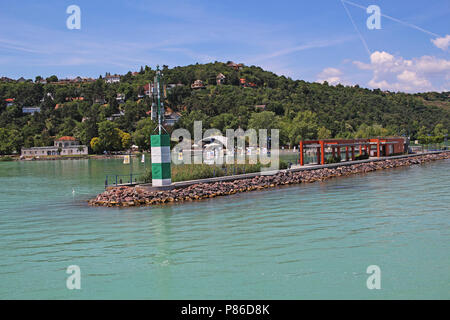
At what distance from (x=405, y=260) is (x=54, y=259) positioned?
11099mm

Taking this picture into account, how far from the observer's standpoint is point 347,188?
31.2m

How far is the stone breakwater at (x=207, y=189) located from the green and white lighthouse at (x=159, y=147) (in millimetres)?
1010

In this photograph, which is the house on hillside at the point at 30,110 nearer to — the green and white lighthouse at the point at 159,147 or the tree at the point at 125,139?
the tree at the point at 125,139

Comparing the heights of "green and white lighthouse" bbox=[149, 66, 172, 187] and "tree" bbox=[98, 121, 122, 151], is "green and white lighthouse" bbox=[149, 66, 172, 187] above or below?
below

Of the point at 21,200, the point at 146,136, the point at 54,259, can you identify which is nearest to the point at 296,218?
the point at 54,259

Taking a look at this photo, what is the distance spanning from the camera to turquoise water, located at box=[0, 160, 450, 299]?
434 inches

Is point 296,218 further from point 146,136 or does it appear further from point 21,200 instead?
point 146,136

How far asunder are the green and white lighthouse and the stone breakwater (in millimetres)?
1010

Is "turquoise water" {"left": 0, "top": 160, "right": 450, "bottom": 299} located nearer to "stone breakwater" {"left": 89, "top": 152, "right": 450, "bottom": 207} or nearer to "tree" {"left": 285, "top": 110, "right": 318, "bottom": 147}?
"stone breakwater" {"left": 89, "top": 152, "right": 450, "bottom": 207}

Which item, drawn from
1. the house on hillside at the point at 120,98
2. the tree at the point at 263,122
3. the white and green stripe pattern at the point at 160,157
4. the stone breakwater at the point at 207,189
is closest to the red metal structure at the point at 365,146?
the stone breakwater at the point at 207,189

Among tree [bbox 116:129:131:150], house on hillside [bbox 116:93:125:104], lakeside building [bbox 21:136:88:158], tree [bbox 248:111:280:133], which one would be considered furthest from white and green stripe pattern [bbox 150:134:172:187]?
house on hillside [bbox 116:93:125:104]

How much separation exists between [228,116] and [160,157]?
4285 inches

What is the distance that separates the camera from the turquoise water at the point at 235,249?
36.2 feet
